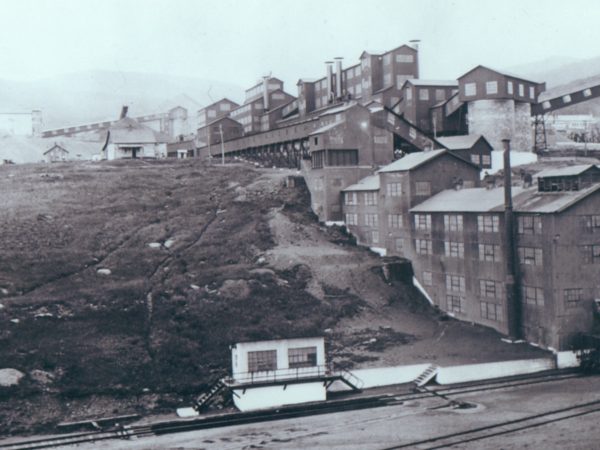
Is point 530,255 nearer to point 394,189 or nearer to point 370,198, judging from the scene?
A: point 394,189

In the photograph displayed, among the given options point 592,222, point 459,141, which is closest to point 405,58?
point 459,141

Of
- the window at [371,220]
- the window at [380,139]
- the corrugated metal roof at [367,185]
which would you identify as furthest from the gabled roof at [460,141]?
the window at [371,220]

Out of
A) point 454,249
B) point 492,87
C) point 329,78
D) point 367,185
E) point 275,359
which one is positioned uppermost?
point 329,78

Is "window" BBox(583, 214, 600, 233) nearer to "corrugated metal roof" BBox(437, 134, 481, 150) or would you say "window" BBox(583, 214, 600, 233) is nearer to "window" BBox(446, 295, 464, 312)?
"window" BBox(446, 295, 464, 312)

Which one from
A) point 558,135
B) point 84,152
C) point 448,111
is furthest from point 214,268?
point 84,152

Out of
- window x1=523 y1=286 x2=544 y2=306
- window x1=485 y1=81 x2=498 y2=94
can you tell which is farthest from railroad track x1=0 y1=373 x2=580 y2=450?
window x1=485 y1=81 x2=498 y2=94

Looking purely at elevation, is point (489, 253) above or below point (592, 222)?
below
